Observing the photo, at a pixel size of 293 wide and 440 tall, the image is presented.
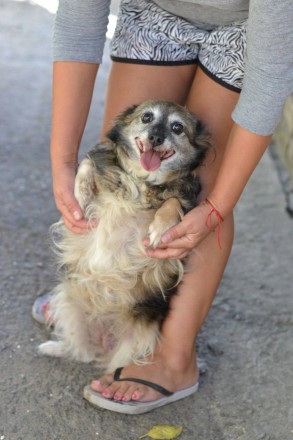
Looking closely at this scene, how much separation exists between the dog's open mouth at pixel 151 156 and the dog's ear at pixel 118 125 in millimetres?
129

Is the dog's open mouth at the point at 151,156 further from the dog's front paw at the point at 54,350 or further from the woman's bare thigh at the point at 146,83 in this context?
the dog's front paw at the point at 54,350

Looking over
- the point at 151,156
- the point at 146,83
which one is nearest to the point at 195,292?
the point at 151,156

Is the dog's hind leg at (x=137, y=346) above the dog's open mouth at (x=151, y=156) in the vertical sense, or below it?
below

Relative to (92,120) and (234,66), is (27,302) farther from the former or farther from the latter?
(92,120)

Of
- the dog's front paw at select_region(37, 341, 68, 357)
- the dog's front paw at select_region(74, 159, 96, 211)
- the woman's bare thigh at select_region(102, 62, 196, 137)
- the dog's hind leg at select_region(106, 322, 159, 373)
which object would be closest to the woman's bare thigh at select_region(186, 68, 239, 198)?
the woman's bare thigh at select_region(102, 62, 196, 137)

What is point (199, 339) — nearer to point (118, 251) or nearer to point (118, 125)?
point (118, 251)

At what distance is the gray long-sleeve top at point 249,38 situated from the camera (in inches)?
82.4

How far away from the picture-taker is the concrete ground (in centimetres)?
239

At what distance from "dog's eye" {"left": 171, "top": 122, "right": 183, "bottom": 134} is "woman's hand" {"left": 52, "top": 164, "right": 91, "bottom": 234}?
0.42 meters

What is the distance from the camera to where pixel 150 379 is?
2510mm

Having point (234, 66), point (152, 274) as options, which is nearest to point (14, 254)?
point (152, 274)

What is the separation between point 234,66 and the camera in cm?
246

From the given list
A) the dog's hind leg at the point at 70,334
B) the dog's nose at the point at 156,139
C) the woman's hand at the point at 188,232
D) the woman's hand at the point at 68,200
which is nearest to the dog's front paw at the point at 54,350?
the dog's hind leg at the point at 70,334

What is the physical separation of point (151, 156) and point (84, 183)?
A: 0.28 meters
